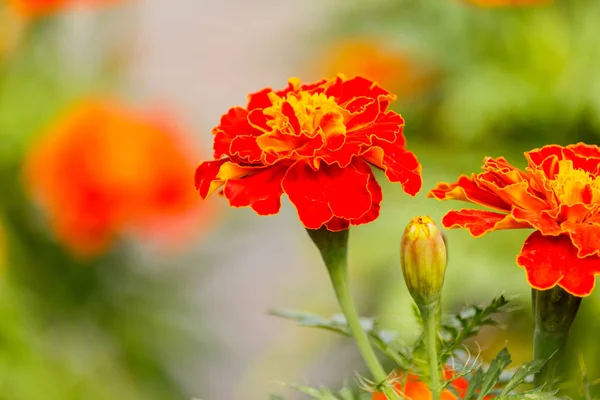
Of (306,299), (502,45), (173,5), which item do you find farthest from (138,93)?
(173,5)

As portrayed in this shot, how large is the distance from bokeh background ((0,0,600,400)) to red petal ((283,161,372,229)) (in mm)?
579

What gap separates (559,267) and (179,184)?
29.2 inches

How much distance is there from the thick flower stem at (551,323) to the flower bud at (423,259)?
0.04 meters

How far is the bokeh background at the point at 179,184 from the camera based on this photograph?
974 millimetres

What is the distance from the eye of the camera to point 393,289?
1.06 metres

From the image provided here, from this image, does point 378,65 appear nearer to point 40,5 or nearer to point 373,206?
point 40,5

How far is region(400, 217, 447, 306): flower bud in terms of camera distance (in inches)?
12.1

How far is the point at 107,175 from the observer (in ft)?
3.11

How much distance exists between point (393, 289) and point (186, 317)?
30 centimetres

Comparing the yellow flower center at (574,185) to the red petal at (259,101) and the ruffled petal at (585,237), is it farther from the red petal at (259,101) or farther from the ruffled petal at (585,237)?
the red petal at (259,101)

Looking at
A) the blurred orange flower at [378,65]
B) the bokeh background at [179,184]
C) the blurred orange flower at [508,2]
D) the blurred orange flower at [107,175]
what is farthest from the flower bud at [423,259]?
the blurred orange flower at [378,65]

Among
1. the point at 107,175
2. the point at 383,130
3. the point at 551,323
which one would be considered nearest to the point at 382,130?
the point at 383,130

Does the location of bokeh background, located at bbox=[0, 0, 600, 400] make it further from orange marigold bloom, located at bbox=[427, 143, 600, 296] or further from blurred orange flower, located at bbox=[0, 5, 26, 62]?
orange marigold bloom, located at bbox=[427, 143, 600, 296]

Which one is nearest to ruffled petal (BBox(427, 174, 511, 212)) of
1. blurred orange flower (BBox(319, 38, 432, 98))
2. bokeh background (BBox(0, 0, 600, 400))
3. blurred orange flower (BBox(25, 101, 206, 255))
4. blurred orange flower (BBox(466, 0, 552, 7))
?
bokeh background (BBox(0, 0, 600, 400))
